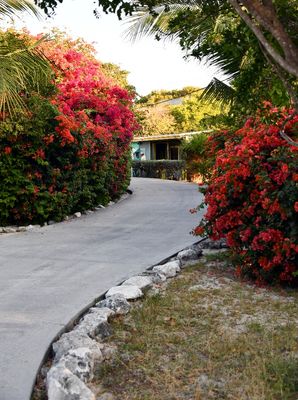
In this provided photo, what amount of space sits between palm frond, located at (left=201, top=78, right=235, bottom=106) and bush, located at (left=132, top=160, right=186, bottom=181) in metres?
16.1

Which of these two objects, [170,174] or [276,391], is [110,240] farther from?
[170,174]

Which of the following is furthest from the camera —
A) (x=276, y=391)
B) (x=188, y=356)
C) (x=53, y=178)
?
(x=53, y=178)

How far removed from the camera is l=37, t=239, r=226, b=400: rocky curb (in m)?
3.47

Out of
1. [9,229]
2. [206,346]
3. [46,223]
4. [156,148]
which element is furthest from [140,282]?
[156,148]

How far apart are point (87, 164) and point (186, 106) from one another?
3378 centimetres

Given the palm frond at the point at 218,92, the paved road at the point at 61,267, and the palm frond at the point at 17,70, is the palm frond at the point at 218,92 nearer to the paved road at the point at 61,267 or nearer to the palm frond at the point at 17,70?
the paved road at the point at 61,267

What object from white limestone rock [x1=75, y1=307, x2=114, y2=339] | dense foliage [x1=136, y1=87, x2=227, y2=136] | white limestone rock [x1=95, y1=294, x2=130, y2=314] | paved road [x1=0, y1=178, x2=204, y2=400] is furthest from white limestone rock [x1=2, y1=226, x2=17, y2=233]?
dense foliage [x1=136, y1=87, x2=227, y2=136]

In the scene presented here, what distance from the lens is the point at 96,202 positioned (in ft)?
48.6

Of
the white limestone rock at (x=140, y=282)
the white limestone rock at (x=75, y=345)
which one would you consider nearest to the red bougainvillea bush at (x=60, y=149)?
the white limestone rock at (x=140, y=282)

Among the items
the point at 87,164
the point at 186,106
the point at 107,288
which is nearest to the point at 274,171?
the point at 107,288

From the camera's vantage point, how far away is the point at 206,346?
4406 millimetres

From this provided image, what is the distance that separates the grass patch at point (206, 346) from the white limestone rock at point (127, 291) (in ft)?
0.43

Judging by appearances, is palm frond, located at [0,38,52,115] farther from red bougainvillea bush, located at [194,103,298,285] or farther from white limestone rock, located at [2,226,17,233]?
red bougainvillea bush, located at [194,103,298,285]

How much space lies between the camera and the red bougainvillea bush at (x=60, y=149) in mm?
10922
